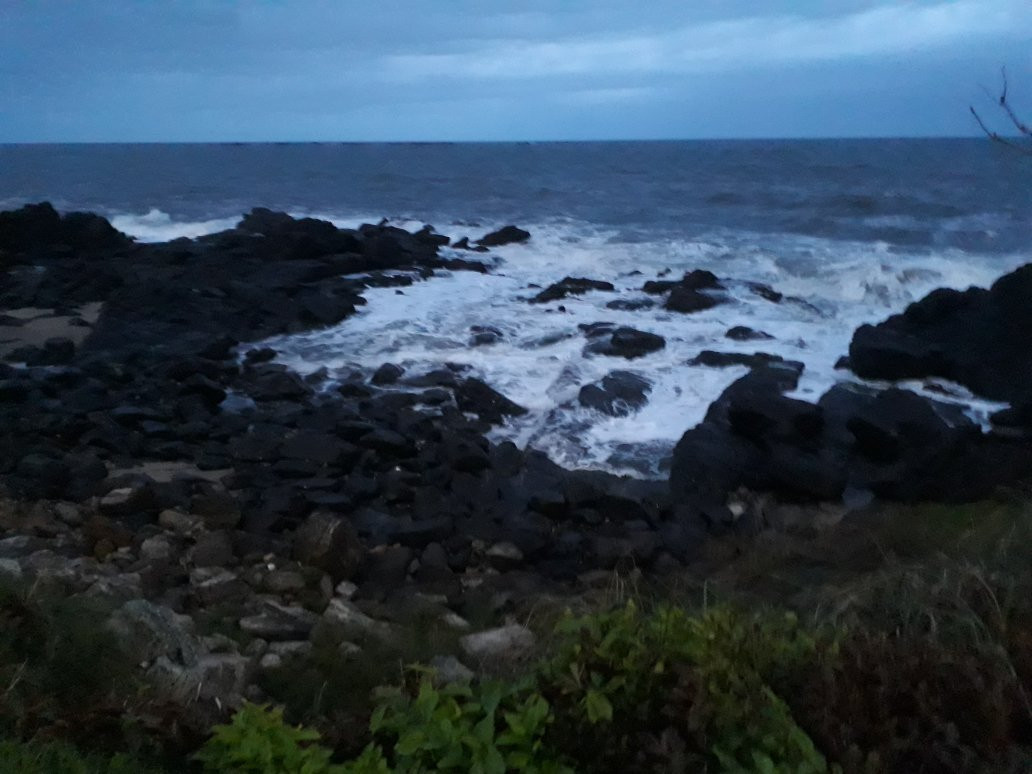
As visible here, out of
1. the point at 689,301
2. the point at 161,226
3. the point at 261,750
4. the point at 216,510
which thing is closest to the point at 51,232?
the point at 161,226

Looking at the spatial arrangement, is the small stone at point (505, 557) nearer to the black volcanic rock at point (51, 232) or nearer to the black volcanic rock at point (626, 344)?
the black volcanic rock at point (626, 344)

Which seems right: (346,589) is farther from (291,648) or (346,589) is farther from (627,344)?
(627,344)

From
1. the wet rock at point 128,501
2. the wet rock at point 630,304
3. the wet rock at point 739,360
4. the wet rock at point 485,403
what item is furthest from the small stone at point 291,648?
the wet rock at point 630,304

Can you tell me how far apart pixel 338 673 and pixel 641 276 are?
19406 mm

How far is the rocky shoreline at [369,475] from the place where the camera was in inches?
241

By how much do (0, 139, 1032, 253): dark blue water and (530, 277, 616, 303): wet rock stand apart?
27.9 feet

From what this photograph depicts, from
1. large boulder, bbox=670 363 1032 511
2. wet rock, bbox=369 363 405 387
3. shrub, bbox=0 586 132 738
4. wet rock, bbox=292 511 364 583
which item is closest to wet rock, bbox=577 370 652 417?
large boulder, bbox=670 363 1032 511

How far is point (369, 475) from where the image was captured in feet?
31.4

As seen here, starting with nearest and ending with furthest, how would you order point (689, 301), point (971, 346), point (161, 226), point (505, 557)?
point (505, 557), point (971, 346), point (689, 301), point (161, 226)

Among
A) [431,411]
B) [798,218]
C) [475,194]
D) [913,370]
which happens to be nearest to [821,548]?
[431,411]

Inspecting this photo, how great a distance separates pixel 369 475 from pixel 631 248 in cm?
1868

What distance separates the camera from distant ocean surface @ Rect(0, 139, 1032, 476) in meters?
13.3

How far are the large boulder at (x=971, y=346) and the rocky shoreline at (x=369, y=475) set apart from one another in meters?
0.03

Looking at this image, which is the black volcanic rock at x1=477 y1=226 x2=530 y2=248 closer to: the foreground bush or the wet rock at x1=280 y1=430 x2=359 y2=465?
the wet rock at x1=280 y1=430 x2=359 y2=465
